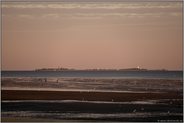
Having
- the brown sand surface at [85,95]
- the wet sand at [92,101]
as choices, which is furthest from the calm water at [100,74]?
the brown sand surface at [85,95]

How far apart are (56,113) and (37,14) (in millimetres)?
1024

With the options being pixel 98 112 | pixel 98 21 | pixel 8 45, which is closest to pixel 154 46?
pixel 98 21

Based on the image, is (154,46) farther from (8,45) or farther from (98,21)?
(8,45)

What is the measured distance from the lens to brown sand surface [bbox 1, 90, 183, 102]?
3.83m

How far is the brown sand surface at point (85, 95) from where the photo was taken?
3.83 meters

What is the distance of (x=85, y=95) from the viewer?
3832 millimetres

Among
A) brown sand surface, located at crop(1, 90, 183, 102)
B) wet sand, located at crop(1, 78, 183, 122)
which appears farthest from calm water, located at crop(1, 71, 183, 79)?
brown sand surface, located at crop(1, 90, 183, 102)

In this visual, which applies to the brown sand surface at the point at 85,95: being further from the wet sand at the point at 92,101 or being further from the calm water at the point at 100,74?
the calm water at the point at 100,74

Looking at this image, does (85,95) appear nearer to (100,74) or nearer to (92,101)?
(92,101)

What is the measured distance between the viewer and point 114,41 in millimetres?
3887

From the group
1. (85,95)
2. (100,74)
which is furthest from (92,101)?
(100,74)

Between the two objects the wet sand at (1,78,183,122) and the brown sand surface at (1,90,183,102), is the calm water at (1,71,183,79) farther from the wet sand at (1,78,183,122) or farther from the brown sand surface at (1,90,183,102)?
the brown sand surface at (1,90,183,102)

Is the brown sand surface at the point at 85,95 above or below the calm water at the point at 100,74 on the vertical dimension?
below

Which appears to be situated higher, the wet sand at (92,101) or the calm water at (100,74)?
the calm water at (100,74)
